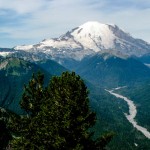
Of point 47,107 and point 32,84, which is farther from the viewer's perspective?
point 32,84

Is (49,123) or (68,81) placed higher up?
(68,81)

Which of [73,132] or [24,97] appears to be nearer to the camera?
[73,132]

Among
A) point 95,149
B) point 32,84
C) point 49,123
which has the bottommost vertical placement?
point 95,149

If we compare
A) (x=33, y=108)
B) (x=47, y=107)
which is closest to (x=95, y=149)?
(x=47, y=107)

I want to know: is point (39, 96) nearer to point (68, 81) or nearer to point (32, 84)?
point (32, 84)

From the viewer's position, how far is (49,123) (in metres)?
56.3

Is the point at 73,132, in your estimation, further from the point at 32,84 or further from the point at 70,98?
the point at 32,84

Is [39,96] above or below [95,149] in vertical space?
above

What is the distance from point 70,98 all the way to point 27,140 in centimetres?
995

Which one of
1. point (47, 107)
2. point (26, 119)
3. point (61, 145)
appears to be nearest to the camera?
point (61, 145)

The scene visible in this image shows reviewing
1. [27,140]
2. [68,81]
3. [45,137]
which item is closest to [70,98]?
[68,81]

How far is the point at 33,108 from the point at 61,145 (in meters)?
12.8

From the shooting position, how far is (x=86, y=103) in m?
57.0

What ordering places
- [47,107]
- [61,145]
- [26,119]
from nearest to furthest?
[61,145] < [47,107] < [26,119]
